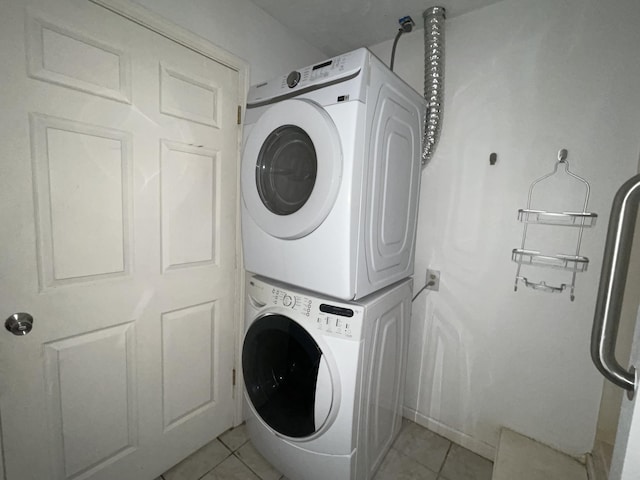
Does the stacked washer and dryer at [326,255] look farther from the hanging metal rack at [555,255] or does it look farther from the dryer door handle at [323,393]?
the hanging metal rack at [555,255]

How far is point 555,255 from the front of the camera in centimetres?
126

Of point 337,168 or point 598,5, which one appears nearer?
point 337,168

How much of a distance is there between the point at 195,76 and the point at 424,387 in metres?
2.11

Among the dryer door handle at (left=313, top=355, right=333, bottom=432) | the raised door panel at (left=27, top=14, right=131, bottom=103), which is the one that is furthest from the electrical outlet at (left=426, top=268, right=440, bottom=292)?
the raised door panel at (left=27, top=14, right=131, bottom=103)

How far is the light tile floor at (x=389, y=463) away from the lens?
134cm

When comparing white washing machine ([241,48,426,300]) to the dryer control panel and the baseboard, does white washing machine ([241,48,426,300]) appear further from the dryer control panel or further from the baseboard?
the baseboard

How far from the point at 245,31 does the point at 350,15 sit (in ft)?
1.90

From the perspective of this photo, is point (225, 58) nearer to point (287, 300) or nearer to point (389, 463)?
→ point (287, 300)

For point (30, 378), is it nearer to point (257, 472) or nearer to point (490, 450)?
point (257, 472)

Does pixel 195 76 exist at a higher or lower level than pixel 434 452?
higher

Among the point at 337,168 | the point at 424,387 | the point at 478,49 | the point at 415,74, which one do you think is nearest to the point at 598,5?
the point at 478,49

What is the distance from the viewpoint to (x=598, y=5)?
1.14 meters

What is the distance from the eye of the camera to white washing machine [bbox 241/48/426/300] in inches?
38.5

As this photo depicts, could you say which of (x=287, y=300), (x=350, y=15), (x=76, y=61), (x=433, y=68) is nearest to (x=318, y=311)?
(x=287, y=300)
